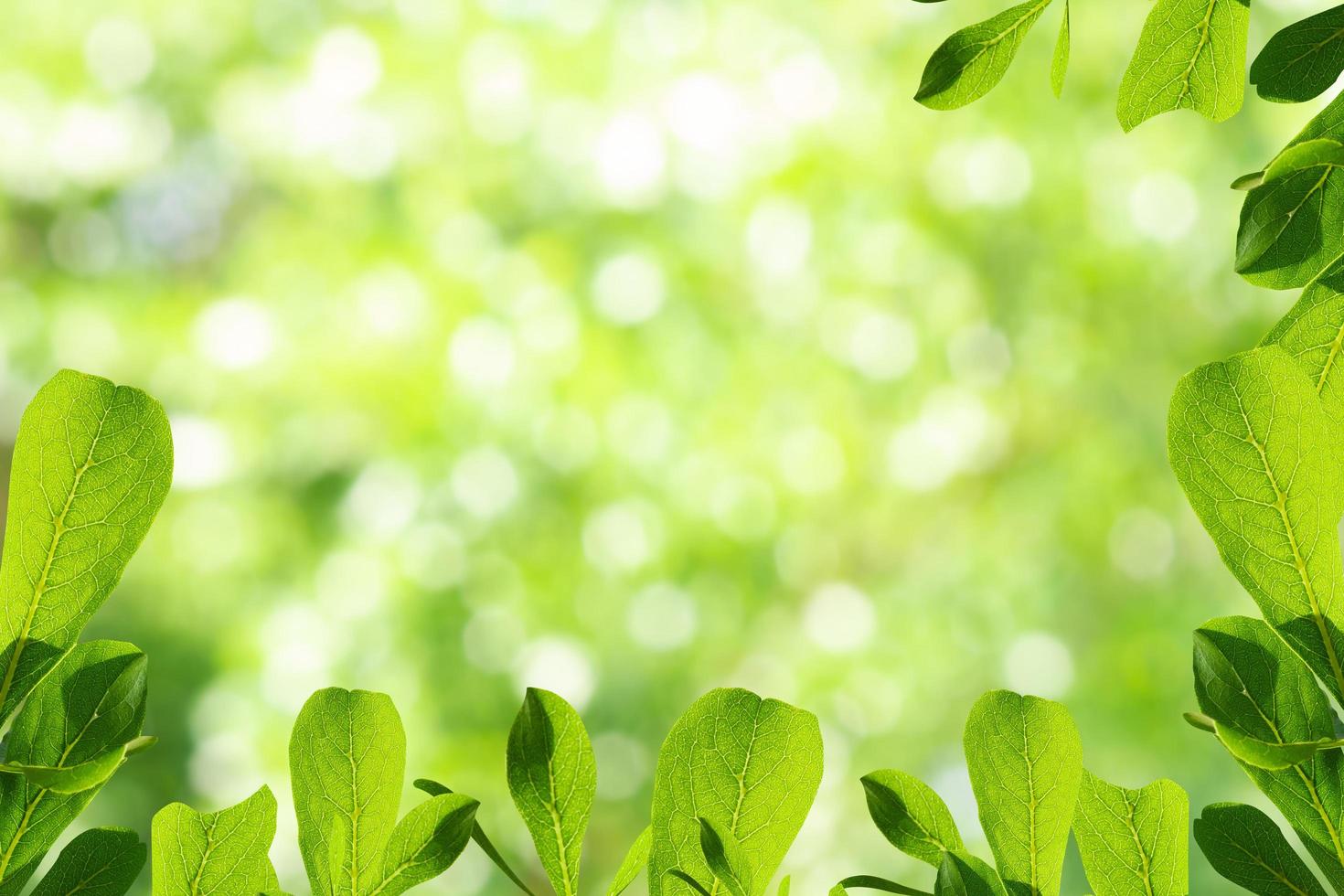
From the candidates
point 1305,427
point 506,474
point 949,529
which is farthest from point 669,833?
point 949,529

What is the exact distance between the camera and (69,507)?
0.18 m

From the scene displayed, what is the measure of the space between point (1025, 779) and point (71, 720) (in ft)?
0.53

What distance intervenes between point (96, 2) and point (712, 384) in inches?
54.6

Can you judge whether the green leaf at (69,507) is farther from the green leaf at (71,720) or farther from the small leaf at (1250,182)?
the small leaf at (1250,182)

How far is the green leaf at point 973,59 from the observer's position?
217 mm

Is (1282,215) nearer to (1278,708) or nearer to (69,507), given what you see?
(1278,708)

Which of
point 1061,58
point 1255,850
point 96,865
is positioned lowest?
point 96,865

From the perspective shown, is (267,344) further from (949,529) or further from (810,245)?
(949,529)

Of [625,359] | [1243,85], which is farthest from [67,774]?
[625,359]

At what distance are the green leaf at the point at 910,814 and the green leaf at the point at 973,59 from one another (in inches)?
5.0

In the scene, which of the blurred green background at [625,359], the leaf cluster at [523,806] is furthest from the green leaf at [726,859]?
the blurred green background at [625,359]

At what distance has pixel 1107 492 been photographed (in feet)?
6.62

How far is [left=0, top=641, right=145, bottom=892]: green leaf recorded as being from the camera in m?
0.18

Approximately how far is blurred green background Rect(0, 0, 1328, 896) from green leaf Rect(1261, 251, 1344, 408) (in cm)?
173
